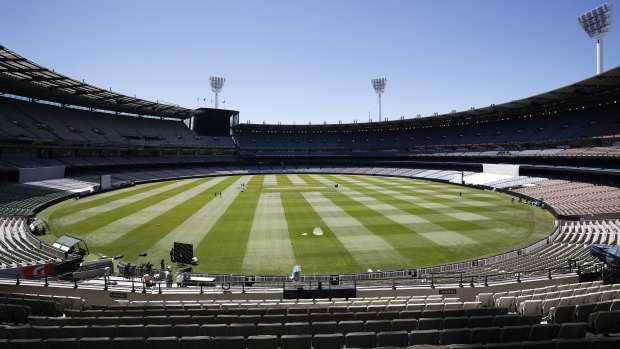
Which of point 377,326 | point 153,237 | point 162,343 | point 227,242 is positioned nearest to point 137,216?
point 153,237

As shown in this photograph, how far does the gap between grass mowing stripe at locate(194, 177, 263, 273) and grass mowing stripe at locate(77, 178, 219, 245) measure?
7748 mm

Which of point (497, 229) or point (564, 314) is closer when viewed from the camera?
point (564, 314)

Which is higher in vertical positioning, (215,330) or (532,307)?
(215,330)

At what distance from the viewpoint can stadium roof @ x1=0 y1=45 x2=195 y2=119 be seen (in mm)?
41312

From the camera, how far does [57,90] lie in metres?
55.9

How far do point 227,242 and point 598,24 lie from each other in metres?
75.5

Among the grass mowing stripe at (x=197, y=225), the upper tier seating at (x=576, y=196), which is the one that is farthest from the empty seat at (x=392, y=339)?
the upper tier seating at (x=576, y=196)

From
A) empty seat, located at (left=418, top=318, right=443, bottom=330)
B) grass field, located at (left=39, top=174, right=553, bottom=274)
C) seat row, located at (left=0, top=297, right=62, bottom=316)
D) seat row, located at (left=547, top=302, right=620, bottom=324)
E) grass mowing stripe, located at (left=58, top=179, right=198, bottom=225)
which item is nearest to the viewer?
empty seat, located at (left=418, top=318, right=443, bottom=330)

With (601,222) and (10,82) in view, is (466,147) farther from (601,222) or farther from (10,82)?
(10,82)

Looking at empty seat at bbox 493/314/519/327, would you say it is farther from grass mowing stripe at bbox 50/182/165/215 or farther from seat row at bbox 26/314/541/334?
grass mowing stripe at bbox 50/182/165/215

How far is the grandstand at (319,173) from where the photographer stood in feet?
24.1

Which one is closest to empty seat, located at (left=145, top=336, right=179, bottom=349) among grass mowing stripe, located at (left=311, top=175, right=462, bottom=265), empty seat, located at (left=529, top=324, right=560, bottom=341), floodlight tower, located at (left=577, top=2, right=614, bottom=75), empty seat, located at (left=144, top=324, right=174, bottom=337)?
empty seat, located at (left=144, top=324, right=174, bottom=337)

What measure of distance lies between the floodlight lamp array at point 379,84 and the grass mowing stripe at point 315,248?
8695 cm

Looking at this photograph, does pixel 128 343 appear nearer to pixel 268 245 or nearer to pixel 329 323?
pixel 329 323
